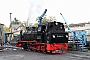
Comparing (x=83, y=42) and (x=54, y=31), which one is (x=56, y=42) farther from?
(x=83, y=42)

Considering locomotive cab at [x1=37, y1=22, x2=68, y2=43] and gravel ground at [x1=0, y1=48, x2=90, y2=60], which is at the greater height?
locomotive cab at [x1=37, y1=22, x2=68, y2=43]

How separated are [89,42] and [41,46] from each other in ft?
20.5

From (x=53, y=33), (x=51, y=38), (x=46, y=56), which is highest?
(x=53, y=33)

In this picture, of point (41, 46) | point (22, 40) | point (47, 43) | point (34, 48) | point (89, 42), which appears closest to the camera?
point (47, 43)

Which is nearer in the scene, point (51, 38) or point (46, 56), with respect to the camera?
point (46, 56)

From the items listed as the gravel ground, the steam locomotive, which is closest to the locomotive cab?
the steam locomotive

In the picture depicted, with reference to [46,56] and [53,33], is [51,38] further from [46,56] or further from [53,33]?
[46,56]

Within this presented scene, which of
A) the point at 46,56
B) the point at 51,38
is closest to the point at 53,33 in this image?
the point at 51,38

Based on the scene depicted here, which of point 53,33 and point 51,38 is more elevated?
point 53,33

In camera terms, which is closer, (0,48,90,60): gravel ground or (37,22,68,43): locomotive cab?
(0,48,90,60): gravel ground

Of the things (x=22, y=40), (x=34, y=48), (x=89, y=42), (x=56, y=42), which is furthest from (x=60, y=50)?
(x=22, y=40)

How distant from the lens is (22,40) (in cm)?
2584

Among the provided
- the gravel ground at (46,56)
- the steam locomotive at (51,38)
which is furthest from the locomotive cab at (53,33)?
the gravel ground at (46,56)

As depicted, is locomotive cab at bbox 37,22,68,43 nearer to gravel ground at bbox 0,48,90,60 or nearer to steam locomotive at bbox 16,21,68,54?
steam locomotive at bbox 16,21,68,54
